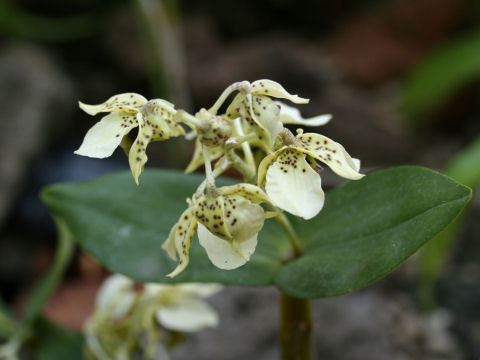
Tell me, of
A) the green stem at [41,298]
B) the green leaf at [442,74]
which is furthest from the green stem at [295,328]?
the green leaf at [442,74]

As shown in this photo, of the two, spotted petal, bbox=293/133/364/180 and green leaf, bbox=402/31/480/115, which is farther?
green leaf, bbox=402/31/480/115

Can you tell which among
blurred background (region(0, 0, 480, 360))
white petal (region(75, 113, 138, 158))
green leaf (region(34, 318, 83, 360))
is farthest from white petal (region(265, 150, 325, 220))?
blurred background (region(0, 0, 480, 360))

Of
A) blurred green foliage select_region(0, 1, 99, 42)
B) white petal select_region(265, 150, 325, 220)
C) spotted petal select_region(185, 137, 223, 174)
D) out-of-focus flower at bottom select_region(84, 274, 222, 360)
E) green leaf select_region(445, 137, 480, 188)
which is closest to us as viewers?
white petal select_region(265, 150, 325, 220)

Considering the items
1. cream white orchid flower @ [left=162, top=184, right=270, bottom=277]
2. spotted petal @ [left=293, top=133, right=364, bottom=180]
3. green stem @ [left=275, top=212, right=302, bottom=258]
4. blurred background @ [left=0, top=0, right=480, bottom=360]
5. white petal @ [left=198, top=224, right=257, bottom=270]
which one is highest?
spotted petal @ [left=293, top=133, right=364, bottom=180]

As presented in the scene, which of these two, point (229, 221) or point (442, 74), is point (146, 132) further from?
point (442, 74)

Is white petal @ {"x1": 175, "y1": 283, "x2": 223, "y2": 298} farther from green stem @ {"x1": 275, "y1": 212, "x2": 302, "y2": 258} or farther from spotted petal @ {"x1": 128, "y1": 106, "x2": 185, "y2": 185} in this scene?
spotted petal @ {"x1": 128, "y1": 106, "x2": 185, "y2": 185}

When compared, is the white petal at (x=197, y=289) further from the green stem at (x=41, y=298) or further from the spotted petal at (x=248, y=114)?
the spotted petal at (x=248, y=114)
